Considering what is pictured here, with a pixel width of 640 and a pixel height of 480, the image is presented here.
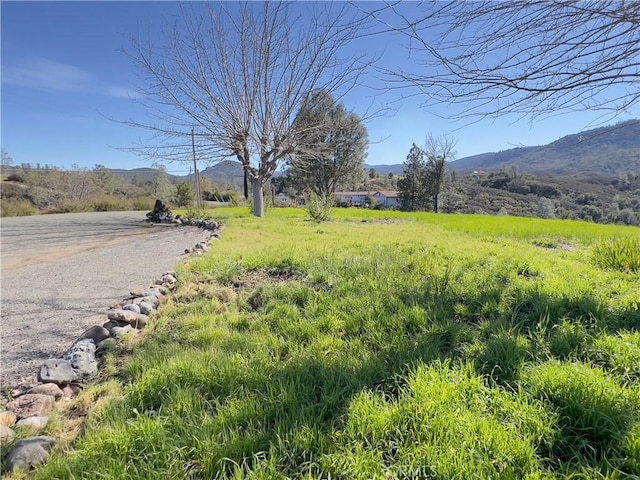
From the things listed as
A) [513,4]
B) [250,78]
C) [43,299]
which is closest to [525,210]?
[250,78]

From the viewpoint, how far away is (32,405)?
1.41m

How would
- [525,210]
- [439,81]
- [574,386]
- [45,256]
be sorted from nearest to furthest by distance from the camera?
[574,386] → [439,81] → [45,256] → [525,210]

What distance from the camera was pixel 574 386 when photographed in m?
1.39

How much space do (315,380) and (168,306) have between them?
1.74m

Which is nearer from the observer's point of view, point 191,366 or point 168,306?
point 191,366

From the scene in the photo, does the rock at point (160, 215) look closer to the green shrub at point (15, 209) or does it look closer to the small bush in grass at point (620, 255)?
the green shrub at point (15, 209)

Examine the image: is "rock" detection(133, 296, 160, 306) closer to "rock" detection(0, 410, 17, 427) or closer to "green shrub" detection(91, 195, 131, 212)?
"rock" detection(0, 410, 17, 427)

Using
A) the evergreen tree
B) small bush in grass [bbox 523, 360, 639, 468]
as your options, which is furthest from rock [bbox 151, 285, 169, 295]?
the evergreen tree

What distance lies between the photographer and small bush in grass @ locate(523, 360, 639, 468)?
1117 millimetres

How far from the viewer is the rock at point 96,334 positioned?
6.74 feet

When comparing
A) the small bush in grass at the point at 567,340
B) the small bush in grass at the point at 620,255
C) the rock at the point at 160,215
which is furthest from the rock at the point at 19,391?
the rock at the point at 160,215

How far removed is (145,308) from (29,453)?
148cm

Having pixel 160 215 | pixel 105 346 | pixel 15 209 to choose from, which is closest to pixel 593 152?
pixel 105 346

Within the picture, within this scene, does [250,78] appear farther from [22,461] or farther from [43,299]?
[22,461]
